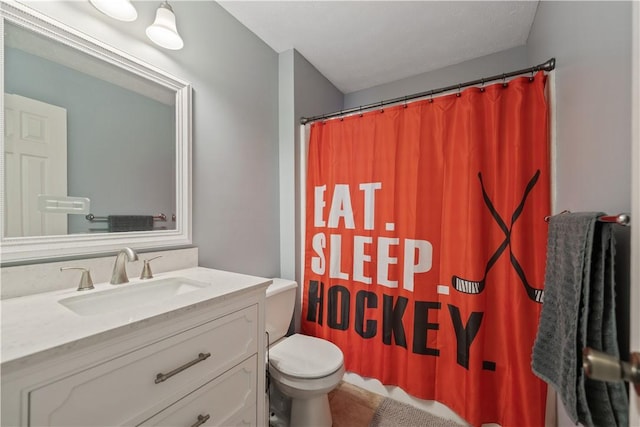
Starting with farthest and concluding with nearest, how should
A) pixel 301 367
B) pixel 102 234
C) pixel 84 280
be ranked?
1. pixel 301 367
2. pixel 102 234
3. pixel 84 280

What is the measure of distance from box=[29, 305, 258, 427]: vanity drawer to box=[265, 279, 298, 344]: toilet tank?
1.69ft

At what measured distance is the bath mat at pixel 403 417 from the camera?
4.56ft

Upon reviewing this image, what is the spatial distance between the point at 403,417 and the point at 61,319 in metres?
1.68

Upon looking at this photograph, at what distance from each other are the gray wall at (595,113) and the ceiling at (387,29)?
0.45 metres

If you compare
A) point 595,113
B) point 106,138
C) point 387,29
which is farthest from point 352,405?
point 387,29

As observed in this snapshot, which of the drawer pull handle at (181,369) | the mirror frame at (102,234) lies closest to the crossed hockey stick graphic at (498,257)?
the drawer pull handle at (181,369)

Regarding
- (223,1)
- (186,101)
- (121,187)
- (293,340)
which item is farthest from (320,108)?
(293,340)

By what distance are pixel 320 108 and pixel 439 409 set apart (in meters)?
2.28

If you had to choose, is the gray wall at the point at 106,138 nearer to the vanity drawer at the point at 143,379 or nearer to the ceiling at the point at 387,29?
the vanity drawer at the point at 143,379

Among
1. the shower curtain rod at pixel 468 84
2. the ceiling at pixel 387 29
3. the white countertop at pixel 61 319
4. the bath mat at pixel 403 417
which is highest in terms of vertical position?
the ceiling at pixel 387 29

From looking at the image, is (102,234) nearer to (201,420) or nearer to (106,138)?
(106,138)

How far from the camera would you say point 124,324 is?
1.96ft

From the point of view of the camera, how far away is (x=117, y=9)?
37.6 inches

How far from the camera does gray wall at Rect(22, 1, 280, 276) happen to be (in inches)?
48.9
